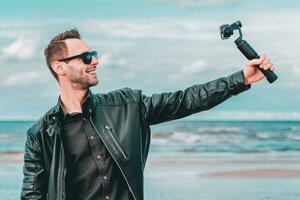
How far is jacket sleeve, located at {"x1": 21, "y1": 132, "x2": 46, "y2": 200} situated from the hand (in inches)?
49.7

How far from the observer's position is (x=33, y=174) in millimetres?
5164

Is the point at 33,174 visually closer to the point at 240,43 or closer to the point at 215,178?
the point at 240,43

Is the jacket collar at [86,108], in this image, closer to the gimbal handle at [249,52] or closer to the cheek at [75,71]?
the cheek at [75,71]

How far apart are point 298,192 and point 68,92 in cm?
1135

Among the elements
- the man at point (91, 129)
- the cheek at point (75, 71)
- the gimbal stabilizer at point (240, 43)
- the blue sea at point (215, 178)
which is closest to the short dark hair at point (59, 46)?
the man at point (91, 129)

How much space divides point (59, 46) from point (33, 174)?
29.5 inches

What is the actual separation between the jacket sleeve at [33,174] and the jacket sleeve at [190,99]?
0.66 metres

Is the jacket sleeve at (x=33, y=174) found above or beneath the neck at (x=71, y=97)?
beneath

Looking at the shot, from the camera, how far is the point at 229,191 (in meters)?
16.3

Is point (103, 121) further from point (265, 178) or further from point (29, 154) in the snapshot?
point (265, 178)

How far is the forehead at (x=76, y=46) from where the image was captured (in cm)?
515

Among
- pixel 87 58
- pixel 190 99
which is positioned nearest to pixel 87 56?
pixel 87 58

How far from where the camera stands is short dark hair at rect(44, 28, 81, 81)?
5184 millimetres

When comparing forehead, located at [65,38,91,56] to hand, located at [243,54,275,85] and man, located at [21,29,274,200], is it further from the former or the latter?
hand, located at [243,54,275,85]
